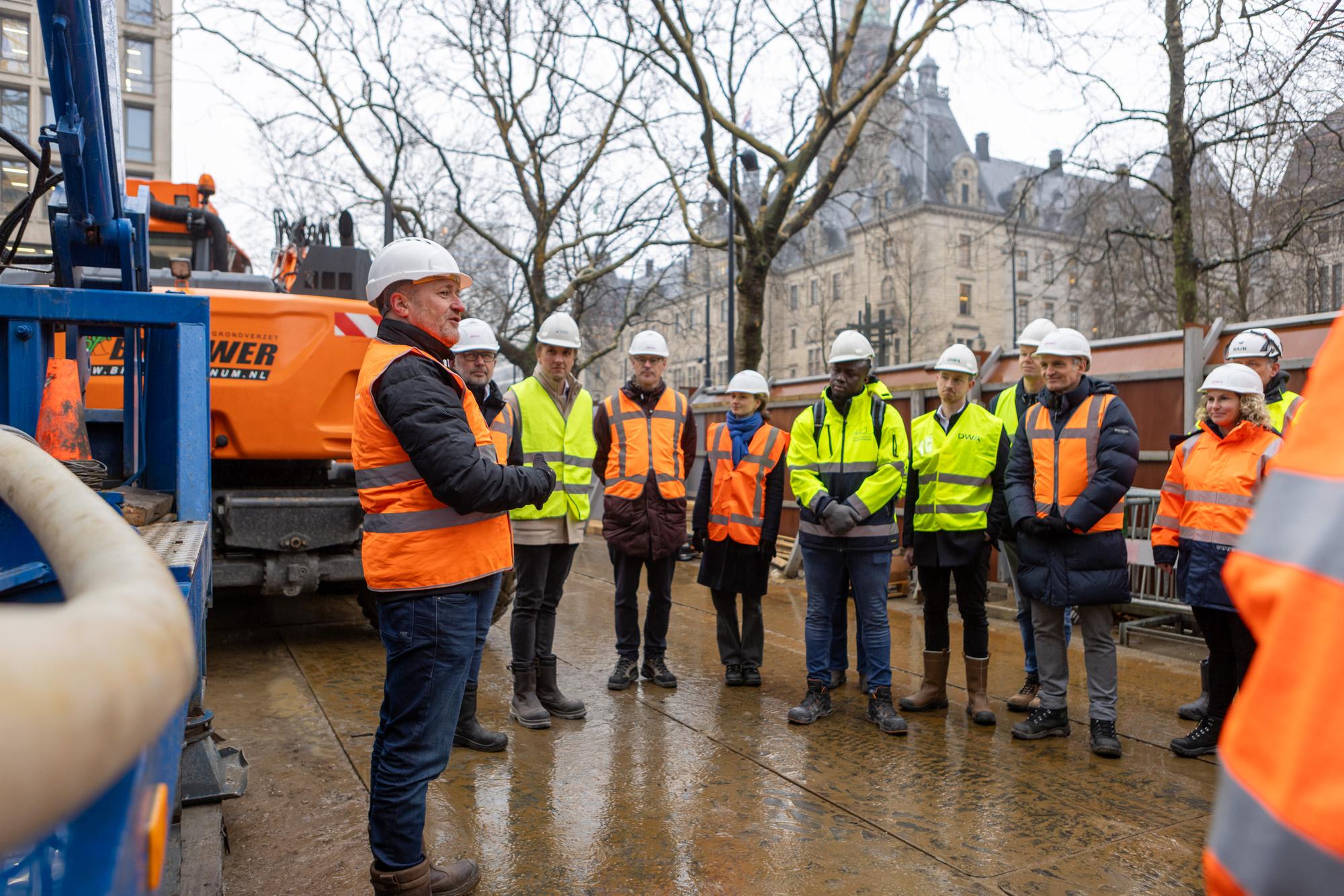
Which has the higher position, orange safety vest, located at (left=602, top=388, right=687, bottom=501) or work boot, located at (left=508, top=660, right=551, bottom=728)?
orange safety vest, located at (left=602, top=388, right=687, bottom=501)

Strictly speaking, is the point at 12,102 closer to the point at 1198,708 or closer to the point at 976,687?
the point at 976,687

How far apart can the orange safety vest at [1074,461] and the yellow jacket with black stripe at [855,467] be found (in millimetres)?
735

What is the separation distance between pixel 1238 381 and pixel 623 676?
362cm

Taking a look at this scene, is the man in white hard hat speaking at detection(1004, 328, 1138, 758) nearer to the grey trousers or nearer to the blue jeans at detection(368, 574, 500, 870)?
the grey trousers

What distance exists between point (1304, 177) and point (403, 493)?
1321 cm

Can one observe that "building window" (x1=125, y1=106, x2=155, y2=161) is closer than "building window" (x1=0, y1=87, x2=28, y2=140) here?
No

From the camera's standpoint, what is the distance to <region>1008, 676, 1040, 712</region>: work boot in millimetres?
5453

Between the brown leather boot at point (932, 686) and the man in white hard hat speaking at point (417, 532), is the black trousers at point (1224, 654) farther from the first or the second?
the man in white hard hat speaking at point (417, 532)

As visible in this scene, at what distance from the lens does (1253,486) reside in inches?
185

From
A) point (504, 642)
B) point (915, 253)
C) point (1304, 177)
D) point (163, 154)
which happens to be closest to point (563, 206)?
point (1304, 177)

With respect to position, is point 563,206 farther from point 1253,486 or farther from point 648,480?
point 1253,486

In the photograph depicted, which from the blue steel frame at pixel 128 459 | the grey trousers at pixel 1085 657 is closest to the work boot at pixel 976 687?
the grey trousers at pixel 1085 657

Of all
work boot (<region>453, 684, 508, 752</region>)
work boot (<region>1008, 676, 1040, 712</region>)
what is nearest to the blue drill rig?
work boot (<region>453, 684, 508, 752</region>)

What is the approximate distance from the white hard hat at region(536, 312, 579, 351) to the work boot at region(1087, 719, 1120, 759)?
320cm
